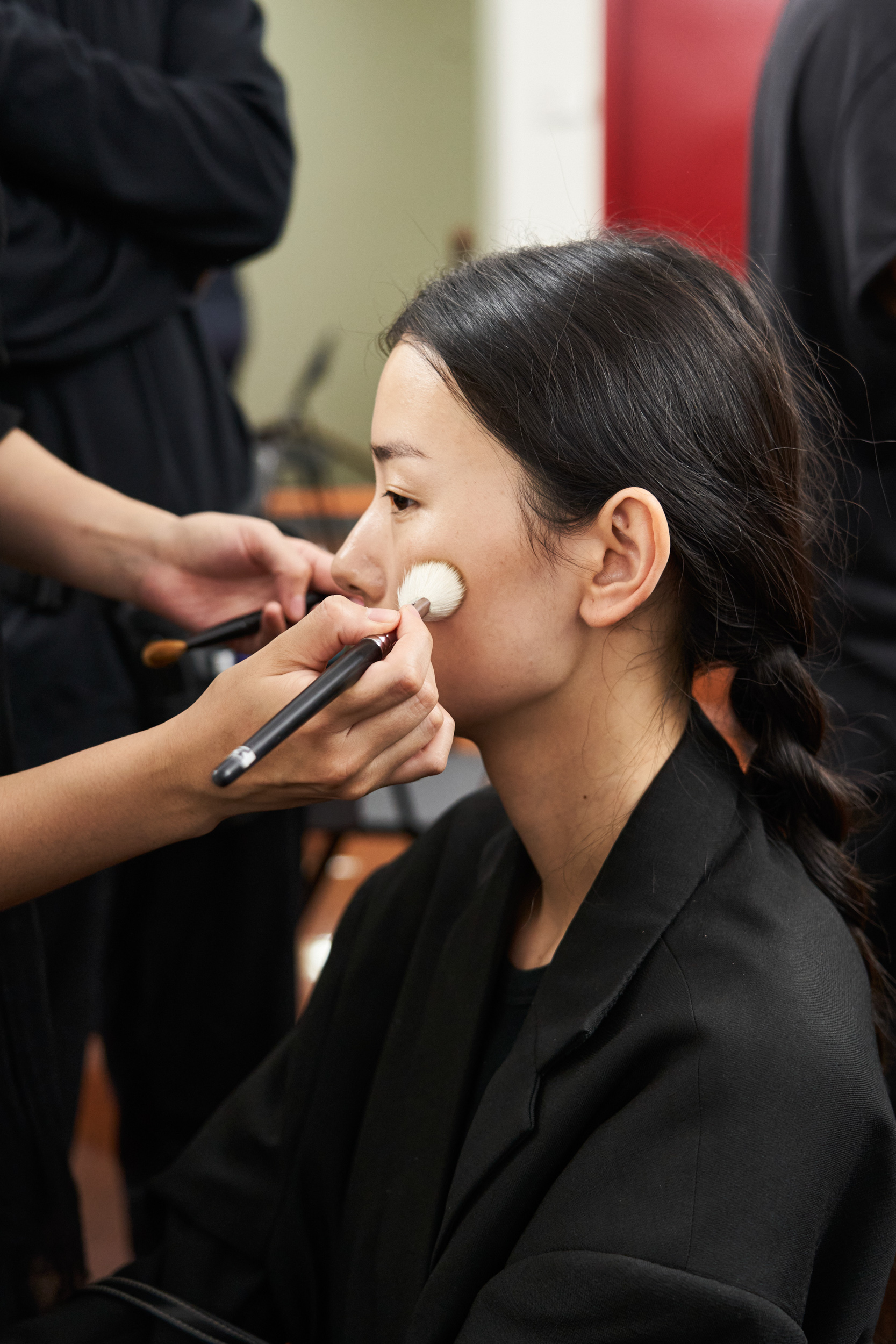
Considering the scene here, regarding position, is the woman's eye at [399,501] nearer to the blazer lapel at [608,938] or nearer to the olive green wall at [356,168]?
the blazer lapel at [608,938]

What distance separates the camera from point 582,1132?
2.28 ft

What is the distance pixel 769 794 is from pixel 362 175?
3.99 meters

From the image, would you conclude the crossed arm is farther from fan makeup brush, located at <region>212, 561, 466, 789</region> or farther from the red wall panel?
the red wall panel

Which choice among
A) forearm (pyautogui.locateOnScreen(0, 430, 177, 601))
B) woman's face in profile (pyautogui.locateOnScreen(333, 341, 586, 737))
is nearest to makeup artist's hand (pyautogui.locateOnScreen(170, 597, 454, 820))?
woman's face in profile (pyautogui.locateOnScreen(333, 341, 586, 737))

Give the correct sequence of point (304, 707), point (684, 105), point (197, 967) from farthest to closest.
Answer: point (684, 105)
point (197, 967)
point (304, 707)

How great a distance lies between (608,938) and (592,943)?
0.5 inches

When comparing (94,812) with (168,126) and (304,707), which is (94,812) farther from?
(168,126)

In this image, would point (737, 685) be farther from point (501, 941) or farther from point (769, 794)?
point (501, 941)

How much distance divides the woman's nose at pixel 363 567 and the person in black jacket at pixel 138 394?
0.34m

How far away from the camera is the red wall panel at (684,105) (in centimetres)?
223

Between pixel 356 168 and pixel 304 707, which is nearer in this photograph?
pixel 304 707

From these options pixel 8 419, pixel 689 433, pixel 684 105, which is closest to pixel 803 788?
pixel 689 433

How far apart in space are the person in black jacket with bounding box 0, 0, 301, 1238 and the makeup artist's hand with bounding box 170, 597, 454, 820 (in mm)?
480

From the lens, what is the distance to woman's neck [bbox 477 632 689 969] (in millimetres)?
824
